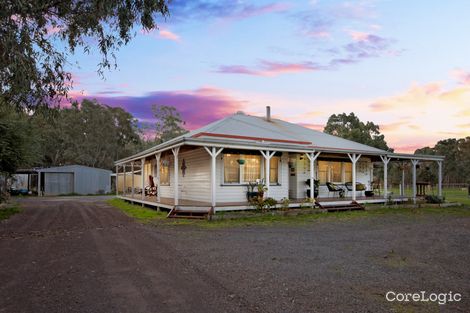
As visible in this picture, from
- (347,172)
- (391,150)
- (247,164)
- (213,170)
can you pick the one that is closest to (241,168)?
(247,164)

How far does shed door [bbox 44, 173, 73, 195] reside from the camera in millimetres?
35062

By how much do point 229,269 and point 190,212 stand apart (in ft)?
25.7

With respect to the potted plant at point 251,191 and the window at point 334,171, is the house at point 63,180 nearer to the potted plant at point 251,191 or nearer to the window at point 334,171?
the potted plant at point 251,191

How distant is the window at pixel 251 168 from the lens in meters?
16.0

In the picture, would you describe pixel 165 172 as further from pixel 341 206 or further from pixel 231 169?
pixel 341 206

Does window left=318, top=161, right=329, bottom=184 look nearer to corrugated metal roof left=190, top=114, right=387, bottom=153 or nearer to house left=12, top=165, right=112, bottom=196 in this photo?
corrugated metal roof left=190, top=114, right=387, bottom=153

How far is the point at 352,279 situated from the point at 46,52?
9.70m

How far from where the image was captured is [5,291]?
492cm

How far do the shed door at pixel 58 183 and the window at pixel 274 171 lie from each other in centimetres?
2611

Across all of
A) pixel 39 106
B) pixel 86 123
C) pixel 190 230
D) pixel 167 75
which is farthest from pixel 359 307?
pixel 86 123

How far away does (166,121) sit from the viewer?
54.8 m

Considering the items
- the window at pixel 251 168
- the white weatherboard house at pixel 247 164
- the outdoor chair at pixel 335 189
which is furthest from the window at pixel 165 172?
the outdoor chair at pixel 335 189

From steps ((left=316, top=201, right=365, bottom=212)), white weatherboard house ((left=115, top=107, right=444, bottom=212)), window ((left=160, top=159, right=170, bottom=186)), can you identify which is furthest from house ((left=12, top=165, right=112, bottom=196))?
steps ((left=316, top=201, right=365, bottom=212))

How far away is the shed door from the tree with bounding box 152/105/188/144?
19805 mm
